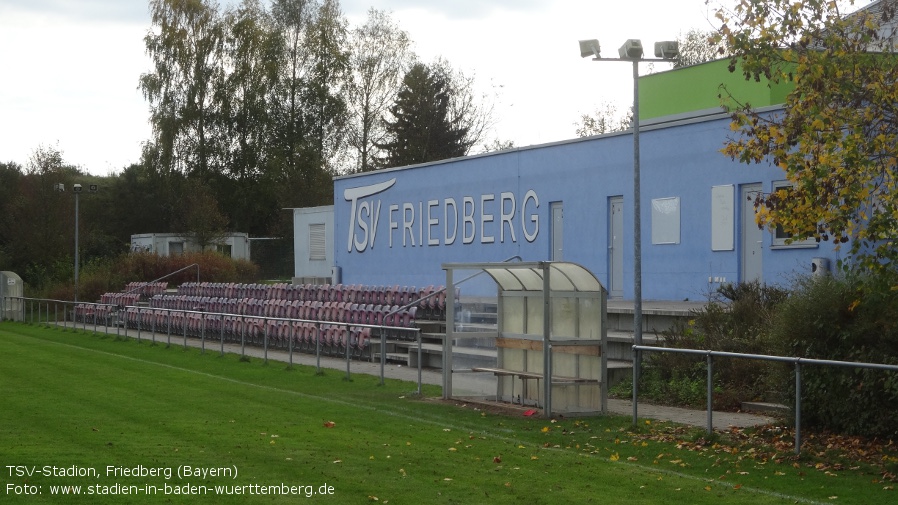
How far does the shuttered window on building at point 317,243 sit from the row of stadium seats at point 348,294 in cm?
636

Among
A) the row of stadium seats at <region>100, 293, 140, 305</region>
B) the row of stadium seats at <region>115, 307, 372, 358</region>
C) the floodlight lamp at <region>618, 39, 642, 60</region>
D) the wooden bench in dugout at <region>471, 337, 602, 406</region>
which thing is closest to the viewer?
the wooden bench in dugout at <region>471, 337, 602, 406</region>

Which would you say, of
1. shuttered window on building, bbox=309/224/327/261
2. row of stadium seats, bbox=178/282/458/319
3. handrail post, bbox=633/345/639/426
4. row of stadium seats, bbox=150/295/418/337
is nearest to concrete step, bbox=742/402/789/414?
handrail post, bbox=633/345/639/426

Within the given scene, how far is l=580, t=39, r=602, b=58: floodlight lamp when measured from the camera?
17.6 m

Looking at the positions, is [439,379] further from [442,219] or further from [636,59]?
[442,219]

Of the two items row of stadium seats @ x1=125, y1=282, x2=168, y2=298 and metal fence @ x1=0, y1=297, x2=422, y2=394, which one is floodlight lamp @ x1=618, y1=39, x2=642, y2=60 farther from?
row of stadium seats @ x1=125, y1=282, x2=168, y2=298

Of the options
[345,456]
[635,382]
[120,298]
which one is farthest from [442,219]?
[345,456]

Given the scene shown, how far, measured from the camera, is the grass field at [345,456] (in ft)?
29.7

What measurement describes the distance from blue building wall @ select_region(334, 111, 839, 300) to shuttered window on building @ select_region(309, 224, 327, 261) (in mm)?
3782

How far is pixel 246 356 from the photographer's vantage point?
24.7m

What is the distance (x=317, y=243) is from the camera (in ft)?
146

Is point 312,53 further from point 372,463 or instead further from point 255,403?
point 372,463

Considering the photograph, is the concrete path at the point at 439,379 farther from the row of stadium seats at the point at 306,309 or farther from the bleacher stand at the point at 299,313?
the row of stadium seats at the point at 306,309

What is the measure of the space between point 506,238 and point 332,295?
495 cm

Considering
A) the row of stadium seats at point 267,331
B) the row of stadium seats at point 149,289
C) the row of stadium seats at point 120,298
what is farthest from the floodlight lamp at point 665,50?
the row of stadium seats at point 149,289
